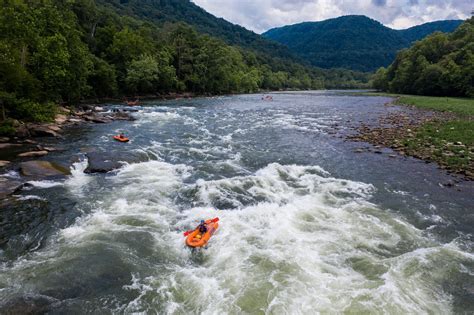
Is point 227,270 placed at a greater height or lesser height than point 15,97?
lesser

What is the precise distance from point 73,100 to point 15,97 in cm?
1927

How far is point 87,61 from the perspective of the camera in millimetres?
42969

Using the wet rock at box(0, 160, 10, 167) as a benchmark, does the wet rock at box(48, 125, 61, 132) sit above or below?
above

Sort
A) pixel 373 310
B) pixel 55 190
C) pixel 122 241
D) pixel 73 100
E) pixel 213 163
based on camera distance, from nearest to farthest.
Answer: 1. pixel 373 310
2. pixel 122 241
3. pixel 55 190
4. pixel 213 163
5. pixel 73 100

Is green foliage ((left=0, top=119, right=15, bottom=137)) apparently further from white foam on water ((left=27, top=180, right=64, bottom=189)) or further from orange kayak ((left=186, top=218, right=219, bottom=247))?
orange kayak ((left=186, top=218, right=219, bottom=247))

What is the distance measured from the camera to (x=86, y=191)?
1423cm

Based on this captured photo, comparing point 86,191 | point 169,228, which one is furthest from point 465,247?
point 86,191

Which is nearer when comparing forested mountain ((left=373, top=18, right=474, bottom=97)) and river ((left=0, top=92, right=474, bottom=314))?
river ((left=0, top=92, right=474, bottom=314))

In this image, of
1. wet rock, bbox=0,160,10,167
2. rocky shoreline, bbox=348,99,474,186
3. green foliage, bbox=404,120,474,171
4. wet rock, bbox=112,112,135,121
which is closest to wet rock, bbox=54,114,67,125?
wet rock, bbox=112,112,135,121

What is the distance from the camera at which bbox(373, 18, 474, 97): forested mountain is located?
72062 mm

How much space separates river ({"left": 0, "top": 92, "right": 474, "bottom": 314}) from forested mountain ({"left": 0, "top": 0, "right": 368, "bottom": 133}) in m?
10.9

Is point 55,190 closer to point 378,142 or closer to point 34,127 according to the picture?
point 34,127

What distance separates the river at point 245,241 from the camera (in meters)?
7.74

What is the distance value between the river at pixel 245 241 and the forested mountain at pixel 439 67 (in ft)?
228
